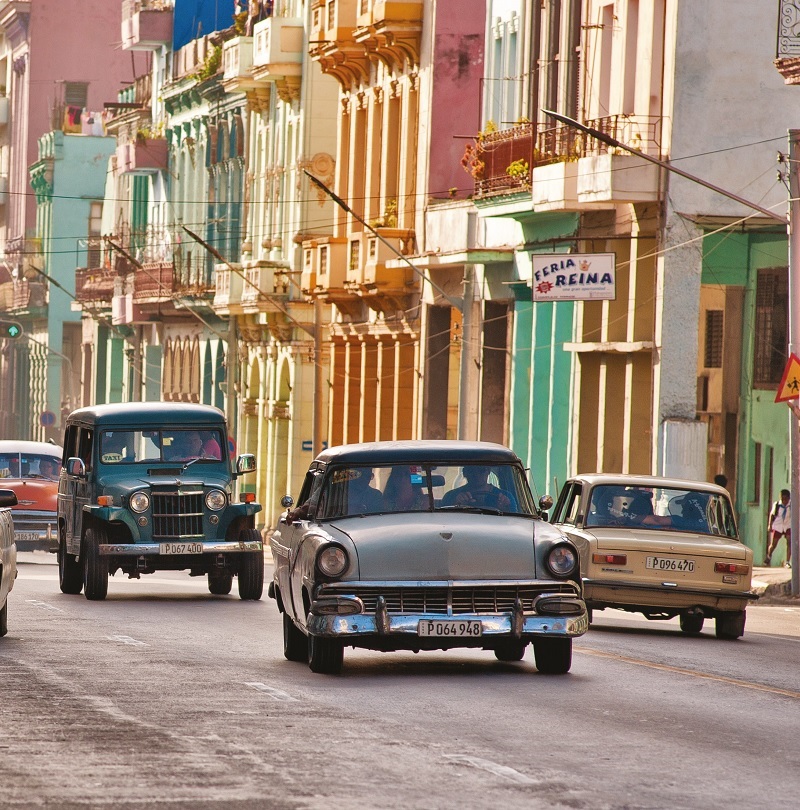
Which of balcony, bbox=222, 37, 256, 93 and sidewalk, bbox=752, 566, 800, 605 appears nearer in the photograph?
sidewalk, bbox=752, 566, 800, 605

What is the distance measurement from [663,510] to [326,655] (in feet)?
23.7

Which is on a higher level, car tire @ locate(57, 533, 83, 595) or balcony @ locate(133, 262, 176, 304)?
balcony @ locate(133, 262, 176, 304)

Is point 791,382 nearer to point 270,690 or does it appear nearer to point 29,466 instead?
point 29,466

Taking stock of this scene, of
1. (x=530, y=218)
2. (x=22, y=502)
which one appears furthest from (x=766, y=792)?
(x=530, y=218)

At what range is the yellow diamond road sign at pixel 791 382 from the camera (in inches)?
1222

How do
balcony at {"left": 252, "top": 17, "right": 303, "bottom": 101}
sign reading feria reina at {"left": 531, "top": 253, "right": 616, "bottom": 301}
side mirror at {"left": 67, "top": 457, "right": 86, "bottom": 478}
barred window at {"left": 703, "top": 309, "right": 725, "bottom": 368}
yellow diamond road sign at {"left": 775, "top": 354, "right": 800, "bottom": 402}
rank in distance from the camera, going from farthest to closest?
balcony at {"left": 252, "top": 17, "right": 303, "bottom": 101} → barred window at {"left": 703, "top": 309, "right": 725, "bottom": 368} → sign reading feria reina at {"left": 531, "top": 253, "right": 616, "bottom": 301} → yellow diamond road sign at {"left": 775, "top": 354, "right": 800, "bottom": 402} → side mirror at {"left": 67, "top": 457, "right": 86, "bottom": 478}

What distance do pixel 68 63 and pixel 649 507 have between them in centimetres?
8335

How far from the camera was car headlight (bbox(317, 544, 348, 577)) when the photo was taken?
16266 mm

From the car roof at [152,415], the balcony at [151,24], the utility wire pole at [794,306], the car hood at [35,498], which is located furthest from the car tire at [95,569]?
the balcony at [151,24]

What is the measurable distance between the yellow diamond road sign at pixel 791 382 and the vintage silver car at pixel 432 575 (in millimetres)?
14453

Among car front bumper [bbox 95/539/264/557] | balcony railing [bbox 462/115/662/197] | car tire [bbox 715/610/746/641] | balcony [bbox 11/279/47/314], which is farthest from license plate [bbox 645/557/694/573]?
balcony [bbox 11/279/47/314]

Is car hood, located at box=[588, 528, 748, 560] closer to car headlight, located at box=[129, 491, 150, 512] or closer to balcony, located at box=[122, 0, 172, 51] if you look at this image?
car headlight, located at box=[129, 491, 150, 512]

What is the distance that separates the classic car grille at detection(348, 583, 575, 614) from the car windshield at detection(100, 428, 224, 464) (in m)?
12.3

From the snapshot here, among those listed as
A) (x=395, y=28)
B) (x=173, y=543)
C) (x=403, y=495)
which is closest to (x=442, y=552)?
(x=403, y=495)
